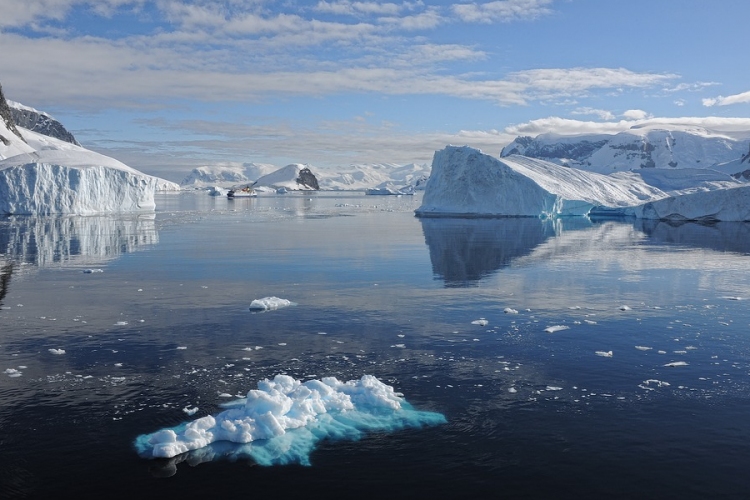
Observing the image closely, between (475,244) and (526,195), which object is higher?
(526,195)

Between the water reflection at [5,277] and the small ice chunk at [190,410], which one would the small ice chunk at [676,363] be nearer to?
the small ice chunk at [190,410]

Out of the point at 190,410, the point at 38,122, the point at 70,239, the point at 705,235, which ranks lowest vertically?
the point at 190,410

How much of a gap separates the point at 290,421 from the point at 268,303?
26.5 feet

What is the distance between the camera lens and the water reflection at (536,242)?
1080 inches

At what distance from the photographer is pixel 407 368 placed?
1224cm

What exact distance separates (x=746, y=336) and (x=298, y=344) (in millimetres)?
9911

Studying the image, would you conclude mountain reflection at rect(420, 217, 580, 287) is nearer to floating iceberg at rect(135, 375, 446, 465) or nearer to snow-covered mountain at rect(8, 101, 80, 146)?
floating iceberg at rect(135, 375, 446, 465)

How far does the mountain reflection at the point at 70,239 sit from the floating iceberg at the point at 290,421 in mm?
17854

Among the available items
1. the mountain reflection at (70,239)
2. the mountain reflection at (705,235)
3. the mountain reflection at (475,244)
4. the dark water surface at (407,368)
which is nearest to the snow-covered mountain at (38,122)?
the mountain reflection at (70,239)

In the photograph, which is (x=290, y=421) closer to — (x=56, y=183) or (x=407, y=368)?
(x=407, y=368)

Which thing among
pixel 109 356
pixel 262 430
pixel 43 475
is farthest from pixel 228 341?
pixel 43 475

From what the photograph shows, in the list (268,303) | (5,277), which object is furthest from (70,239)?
(268,303)

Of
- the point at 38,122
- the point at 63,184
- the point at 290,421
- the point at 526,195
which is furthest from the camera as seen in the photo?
the point at 38,122

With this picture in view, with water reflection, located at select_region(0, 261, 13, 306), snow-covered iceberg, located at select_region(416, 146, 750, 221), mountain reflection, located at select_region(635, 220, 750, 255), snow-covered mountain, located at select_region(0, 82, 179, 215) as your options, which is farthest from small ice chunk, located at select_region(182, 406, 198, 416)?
snow-covered mountain, located at select_region(0, 82, 179, 215)
